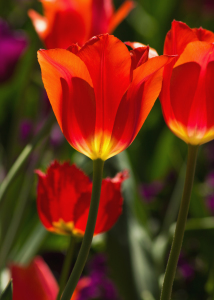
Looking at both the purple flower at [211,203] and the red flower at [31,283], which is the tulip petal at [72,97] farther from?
the purple flower at [211,203]

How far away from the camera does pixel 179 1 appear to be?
1.12 meters

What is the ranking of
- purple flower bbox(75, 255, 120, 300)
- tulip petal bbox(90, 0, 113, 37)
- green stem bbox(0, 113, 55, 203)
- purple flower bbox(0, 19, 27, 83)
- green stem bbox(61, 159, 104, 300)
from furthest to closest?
purple flower bbox(0, 19, 27, 83)
purple flower bbox(75, 255, 120, 300)
tulip petal bbox(90, 0, 113, 37)
green stem bbox(0, 113, 55, 203)
green stem bbox(61, 159, 104, 300)

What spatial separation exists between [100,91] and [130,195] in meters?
0.38

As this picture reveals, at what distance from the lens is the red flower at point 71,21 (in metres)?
0.43

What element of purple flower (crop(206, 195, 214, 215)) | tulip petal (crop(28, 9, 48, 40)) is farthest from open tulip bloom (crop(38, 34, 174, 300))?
purple flower (crop(206, 195, 214, 215))

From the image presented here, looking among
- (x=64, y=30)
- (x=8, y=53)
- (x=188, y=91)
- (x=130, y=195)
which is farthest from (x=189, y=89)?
(x=8, y=53)

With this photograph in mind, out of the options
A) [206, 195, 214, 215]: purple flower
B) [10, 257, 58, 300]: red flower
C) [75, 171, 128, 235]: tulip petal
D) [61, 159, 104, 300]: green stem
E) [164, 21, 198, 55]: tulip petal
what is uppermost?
[164, 21, 198, 55]: tulip petal

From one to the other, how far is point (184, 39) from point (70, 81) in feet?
0.22

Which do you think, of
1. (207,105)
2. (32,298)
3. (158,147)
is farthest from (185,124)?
(158,147)

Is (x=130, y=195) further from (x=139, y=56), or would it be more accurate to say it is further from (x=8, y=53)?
(x=139, y=56)

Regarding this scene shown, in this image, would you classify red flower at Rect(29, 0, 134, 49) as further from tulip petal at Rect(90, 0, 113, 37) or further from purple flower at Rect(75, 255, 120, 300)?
purple flower at Rect(75, 255, 120, 300)

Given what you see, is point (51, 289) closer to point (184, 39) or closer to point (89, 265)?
point (184, 39)

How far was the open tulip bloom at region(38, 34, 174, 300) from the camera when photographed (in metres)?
0.23

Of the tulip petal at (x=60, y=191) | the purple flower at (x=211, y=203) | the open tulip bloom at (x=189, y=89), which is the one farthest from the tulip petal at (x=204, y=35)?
the purple flower at (x=211, y=203)
